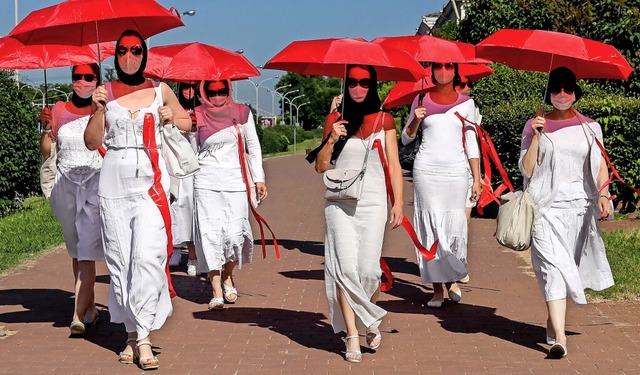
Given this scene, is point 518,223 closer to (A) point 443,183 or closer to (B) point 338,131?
(B) point 338,131

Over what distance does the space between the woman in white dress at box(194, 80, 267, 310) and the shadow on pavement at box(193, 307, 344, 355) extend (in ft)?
1.87

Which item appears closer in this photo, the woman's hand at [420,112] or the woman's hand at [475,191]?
the woman's hand at [420,112]

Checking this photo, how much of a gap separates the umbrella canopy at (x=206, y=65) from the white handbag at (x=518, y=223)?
2921mm

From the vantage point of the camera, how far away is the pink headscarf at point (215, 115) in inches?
408

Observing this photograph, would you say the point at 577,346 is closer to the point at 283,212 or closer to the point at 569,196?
the point at 569,196

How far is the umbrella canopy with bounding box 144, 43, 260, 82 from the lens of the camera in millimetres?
10008

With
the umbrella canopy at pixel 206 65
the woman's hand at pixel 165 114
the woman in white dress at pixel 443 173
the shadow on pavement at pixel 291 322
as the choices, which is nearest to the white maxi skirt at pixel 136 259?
the woman's hand at pixel 165 114

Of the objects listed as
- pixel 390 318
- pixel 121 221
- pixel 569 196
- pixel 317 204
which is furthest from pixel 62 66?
pixel 317 204

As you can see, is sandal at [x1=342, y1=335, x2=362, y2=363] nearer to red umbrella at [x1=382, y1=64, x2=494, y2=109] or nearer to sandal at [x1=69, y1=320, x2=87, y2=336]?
sandal at [x1=69, y1=320, x2=87, y2=336]

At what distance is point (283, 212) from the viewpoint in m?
20.8

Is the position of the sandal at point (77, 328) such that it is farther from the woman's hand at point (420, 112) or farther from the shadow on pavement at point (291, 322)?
the woman's hand at point (420, 112)

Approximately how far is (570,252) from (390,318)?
1.82 metres

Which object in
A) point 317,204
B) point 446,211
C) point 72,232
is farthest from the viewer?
point 317,204

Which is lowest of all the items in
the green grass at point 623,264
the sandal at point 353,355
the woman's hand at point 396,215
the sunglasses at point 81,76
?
the green grass at point 623,264
